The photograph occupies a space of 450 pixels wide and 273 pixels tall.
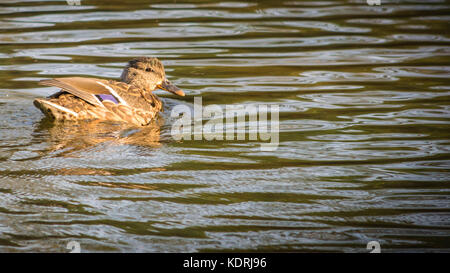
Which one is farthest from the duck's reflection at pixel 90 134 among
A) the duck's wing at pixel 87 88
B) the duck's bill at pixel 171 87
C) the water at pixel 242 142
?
the duck's bill at pixel 171 87

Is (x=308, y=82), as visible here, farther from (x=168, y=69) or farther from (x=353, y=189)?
(x=353, y=189)

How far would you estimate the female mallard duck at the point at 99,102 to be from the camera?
729 centimetres

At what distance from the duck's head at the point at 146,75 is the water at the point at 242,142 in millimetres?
279

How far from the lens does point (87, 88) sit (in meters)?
7.45

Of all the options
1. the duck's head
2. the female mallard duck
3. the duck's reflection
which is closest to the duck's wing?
the female mallard duck

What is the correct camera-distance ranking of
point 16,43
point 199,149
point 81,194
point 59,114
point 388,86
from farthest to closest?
point 16,43
point 388,86
point 59,114
point 199,149
point 81,194

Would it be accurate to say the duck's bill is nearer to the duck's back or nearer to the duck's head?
the duck's head

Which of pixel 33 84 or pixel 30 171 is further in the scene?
pixel 33 84

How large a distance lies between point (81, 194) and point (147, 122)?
255 centimetres

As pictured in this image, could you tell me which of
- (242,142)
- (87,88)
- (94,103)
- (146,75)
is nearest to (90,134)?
(94,103)

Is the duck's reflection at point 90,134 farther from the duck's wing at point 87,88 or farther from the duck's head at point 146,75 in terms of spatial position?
the duck's head at point 146,75

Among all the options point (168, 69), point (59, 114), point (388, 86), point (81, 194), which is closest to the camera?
point (81, 194)

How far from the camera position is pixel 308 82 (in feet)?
29.8

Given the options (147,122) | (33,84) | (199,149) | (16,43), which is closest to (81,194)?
(199,149)
